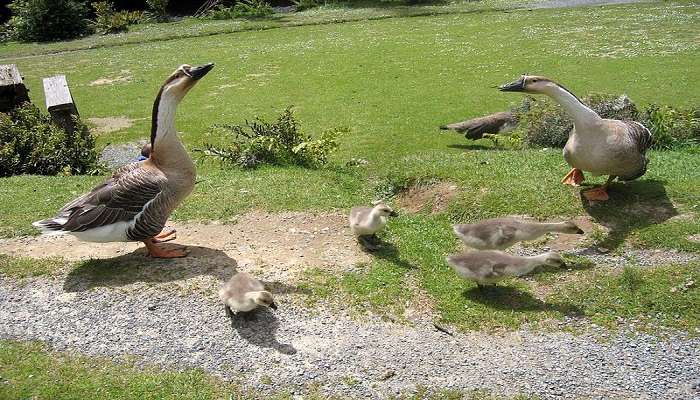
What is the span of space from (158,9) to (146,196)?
2799 centimetres

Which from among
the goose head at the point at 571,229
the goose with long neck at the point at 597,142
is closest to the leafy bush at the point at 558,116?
the goose with long neck at the point at 597,142

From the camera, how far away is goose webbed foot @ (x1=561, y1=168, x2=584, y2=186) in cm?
837

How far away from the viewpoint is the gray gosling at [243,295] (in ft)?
19.1

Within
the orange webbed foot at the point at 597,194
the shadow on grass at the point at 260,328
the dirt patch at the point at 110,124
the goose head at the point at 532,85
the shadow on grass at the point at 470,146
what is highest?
the goose head at the point at 532,85

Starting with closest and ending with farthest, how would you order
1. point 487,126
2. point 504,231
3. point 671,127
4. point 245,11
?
point 504,231, point 671,127, point 487,126, point 245,11

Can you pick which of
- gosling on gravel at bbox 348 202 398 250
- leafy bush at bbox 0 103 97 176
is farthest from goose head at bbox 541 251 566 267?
leafy bush at bbox 0 103 97 176

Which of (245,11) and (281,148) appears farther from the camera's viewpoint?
(245,11)

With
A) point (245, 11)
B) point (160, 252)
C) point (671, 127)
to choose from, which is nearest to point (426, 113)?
point (671, 127)

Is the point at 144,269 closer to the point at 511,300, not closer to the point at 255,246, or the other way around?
the point at 255,246

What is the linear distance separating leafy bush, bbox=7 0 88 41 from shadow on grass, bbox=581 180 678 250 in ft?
87.8

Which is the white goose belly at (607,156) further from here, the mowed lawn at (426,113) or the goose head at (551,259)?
the goose head at (551,259)

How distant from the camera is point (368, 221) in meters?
7.06

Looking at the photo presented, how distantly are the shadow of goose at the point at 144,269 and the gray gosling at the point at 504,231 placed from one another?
258 centimetres

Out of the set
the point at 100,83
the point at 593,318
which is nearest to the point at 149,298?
the point at 593,318
